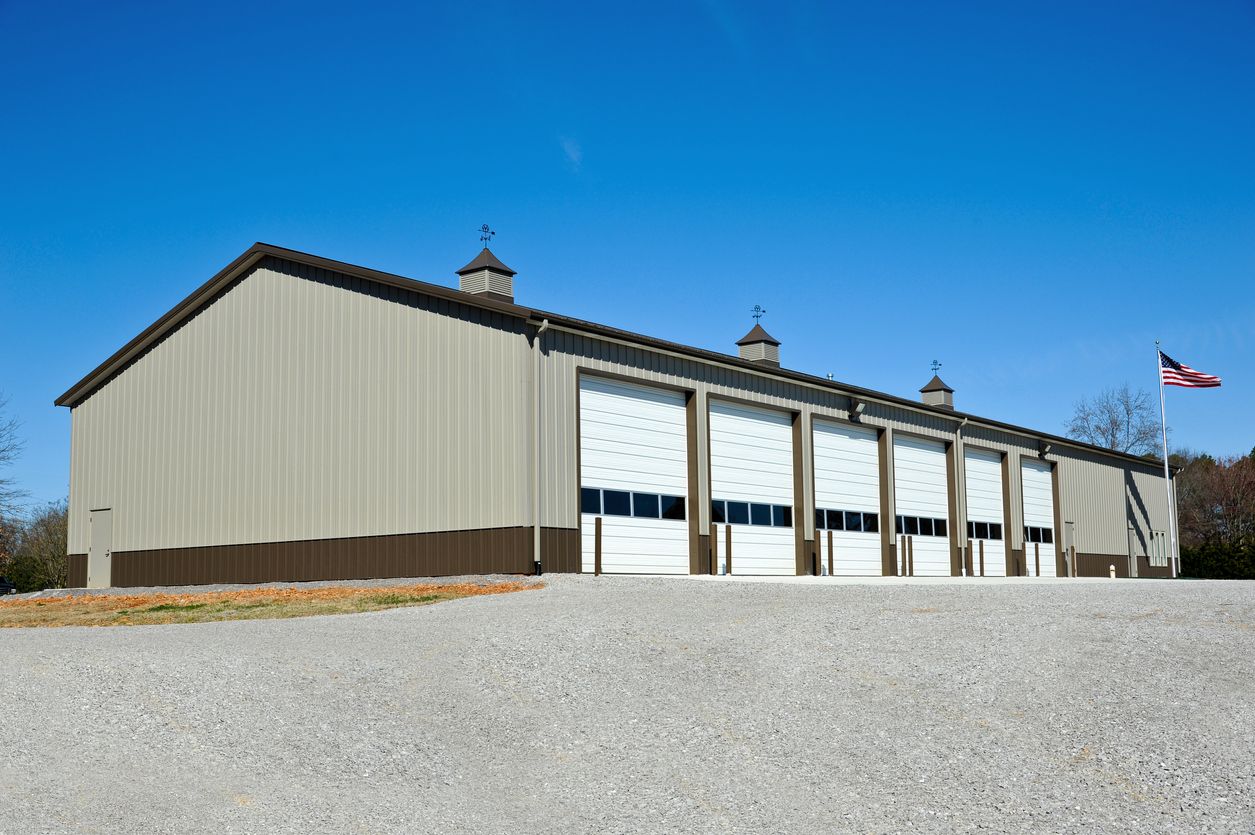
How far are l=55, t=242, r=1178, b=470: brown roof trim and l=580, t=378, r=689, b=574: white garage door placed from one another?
3.68ft

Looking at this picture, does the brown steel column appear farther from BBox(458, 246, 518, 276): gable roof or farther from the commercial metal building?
BBox(458, 246, 518, 276): gable roof

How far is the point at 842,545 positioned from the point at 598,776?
22178 millimetres

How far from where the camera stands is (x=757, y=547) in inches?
1056

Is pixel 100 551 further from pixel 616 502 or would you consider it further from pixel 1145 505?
pixel 1145 505

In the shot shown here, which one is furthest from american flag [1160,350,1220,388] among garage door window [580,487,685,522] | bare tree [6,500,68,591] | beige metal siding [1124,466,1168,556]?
bare tree [6,500,68,591]

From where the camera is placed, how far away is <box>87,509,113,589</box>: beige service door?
3023 cm

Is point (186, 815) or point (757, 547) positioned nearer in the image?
point (186, 815)

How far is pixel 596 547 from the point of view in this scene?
22703 millimetres

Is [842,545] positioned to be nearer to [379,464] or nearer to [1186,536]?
[379,464]

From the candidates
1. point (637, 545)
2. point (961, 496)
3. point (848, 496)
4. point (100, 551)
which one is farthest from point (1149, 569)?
point (100, 551)

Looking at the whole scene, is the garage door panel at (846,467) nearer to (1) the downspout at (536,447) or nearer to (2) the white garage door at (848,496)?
(2) the white garage door at (848,496)

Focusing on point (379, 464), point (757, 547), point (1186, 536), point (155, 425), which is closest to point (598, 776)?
point (379, 464)

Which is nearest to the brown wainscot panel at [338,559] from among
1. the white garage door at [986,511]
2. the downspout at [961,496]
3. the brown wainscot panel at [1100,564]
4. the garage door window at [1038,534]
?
the downspout at [961,496]

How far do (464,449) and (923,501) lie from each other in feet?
51.4
